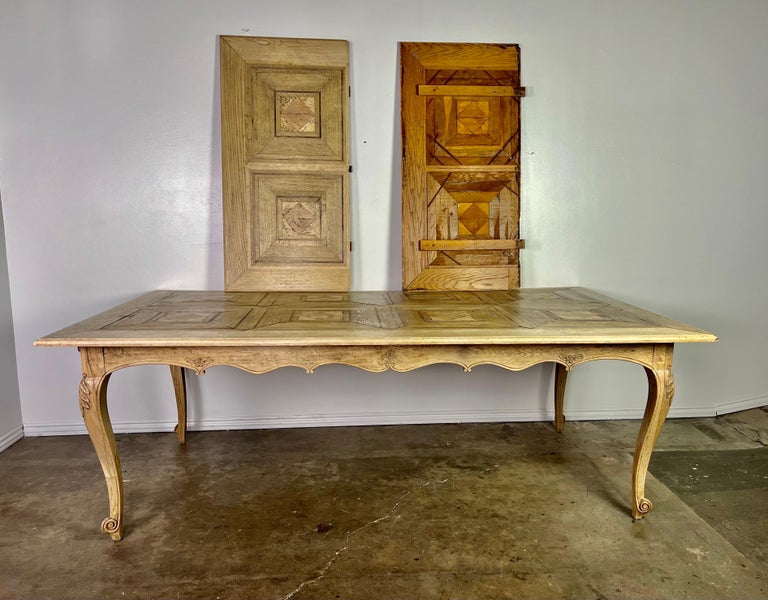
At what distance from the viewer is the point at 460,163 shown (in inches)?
131

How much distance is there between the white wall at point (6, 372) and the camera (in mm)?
3225

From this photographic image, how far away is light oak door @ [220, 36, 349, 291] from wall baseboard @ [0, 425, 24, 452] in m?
1.51

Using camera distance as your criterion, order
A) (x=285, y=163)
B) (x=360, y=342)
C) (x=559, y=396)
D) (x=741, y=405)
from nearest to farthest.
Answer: (x=360, y=342) < (x=285, y=163) < (x=559, y=396) < (x=741, y=405)

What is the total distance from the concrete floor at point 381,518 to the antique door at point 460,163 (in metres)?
1.01

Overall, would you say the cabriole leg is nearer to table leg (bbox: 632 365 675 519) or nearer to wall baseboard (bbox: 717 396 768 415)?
table leg (bbox: 632 365 675 519)

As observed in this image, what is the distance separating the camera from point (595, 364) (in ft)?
11.9

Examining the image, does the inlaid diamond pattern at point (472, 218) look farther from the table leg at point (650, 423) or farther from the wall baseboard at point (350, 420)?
the table leg at point (650, 423)

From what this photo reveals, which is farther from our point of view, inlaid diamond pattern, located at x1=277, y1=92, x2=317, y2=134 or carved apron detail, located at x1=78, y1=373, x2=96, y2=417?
inlaid diamond pattern, located at x1=277, y1=92, x2=317, y2=134

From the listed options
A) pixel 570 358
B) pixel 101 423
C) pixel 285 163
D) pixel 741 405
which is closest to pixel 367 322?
pixel 570 358

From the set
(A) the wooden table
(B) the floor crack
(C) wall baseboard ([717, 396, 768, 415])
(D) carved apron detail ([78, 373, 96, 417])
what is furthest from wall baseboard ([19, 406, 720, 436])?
(D) carved apron detail ([78, 373, 96, 417])

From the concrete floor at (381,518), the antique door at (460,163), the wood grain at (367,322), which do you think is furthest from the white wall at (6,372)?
the antique door at (460,163)

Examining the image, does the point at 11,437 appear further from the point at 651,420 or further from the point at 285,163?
the point at 651,420

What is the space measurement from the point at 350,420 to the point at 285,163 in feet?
5.22

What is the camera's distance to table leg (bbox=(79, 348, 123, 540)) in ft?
7.42
